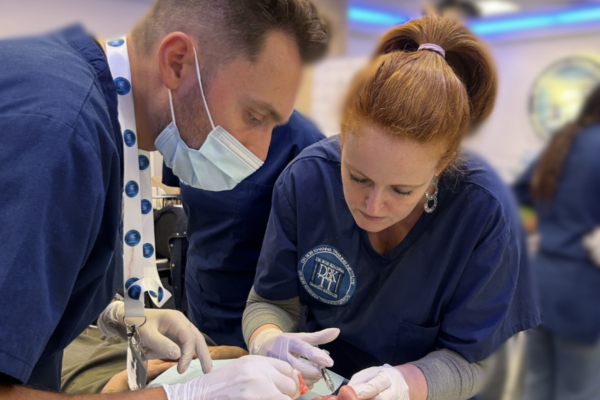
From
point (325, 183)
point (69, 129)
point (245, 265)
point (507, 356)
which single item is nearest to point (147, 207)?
point (69, 129)

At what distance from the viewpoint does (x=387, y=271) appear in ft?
4.24

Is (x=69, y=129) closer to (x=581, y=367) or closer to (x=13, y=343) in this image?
(x=13, y=343)

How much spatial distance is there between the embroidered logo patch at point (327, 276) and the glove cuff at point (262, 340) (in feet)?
0.51

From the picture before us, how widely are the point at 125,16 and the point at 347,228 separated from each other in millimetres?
832

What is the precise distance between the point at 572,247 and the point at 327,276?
44.3 inches

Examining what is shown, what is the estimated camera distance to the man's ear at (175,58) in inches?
40.3

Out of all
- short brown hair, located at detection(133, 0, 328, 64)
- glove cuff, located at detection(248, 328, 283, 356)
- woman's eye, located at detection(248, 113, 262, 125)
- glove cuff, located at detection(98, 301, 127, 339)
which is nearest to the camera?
short brown hair, located at detection(133, 0, 328, 64)

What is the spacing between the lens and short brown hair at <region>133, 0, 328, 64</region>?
1.02 metres

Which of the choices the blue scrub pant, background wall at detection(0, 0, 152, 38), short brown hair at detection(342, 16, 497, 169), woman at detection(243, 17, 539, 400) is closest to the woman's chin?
woman at detection(243, 17, 539, 400)

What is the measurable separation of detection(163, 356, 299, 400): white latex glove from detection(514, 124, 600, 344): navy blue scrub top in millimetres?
911

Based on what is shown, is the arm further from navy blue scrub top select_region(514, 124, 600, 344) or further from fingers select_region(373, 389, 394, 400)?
navy blue scrub top select_region(514, 124, 600, 344)

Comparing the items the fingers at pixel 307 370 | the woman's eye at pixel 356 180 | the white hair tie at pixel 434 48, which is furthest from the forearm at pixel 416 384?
the white hair tie at pixel 434 48

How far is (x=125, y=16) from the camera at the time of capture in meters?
0.70

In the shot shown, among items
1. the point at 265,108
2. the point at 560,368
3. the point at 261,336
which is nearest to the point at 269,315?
the point at 261,336
